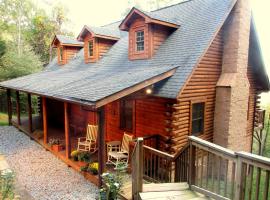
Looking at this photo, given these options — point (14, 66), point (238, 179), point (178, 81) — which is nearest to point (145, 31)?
point (178, 81)

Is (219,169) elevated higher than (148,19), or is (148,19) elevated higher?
(148,19)

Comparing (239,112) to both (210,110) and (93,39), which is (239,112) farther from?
(93,39)

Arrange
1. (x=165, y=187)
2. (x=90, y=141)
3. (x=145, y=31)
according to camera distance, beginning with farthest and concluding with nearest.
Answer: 1. (x=90, y=141)
2. (x=145, y=31)
3. (x=165, y=187)

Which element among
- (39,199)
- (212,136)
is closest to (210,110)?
(212,136)

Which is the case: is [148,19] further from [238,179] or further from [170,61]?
[238,179]

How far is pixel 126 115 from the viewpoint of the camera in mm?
10031

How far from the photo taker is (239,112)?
952 centimetres

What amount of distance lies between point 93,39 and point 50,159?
6.55m

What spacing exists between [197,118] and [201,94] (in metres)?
0.93

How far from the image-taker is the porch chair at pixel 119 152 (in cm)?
829

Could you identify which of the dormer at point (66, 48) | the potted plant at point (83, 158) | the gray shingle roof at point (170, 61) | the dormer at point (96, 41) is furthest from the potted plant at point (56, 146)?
the dormer at point (66, 48)

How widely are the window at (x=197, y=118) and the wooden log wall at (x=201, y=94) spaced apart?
0.59 feet

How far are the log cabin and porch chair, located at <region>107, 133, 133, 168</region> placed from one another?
0.60m

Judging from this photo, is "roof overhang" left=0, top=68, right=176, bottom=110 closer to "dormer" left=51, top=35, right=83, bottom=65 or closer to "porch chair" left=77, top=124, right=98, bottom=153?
"porch chair" left=77, top=124, right=98, bottom=153
